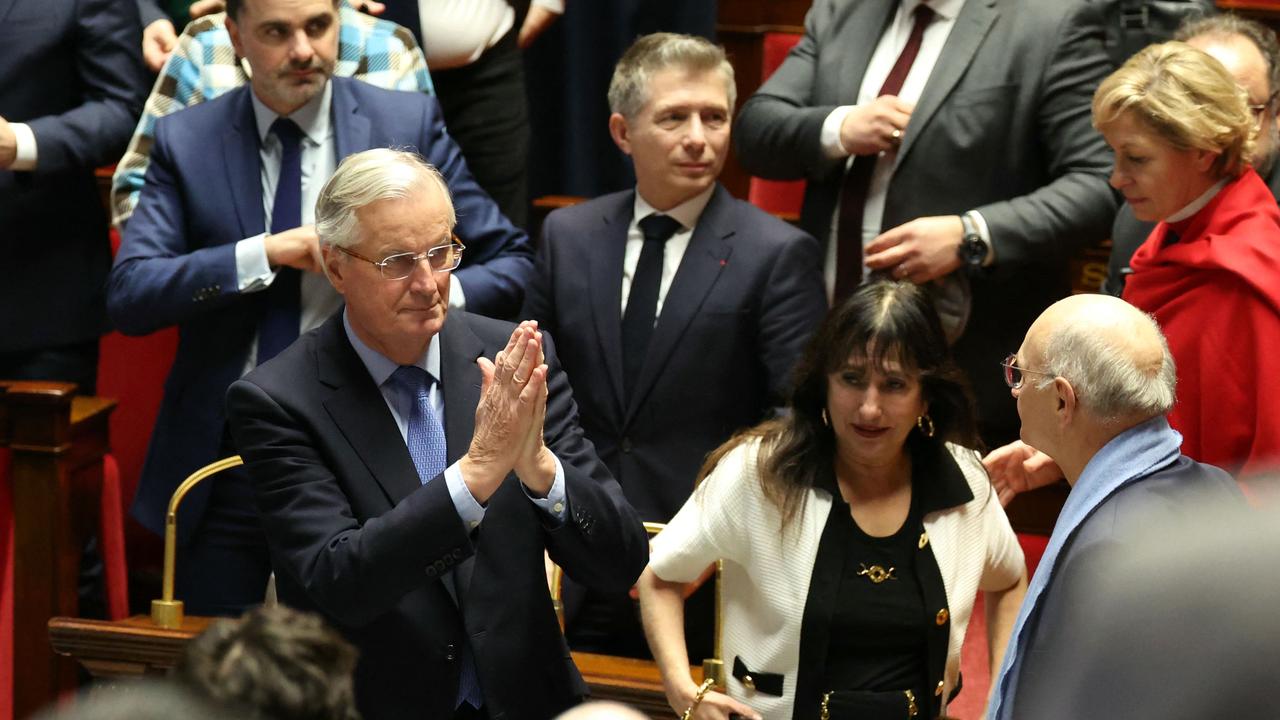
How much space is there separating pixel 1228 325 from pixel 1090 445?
0.57 metres

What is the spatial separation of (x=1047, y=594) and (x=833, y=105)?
4.85 ft

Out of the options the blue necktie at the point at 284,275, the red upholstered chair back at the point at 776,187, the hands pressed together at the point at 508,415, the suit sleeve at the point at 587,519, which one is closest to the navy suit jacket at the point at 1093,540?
the suit sleeve at the point at 587,519

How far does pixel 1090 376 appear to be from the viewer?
6.98 ft

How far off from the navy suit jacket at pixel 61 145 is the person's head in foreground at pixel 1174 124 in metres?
1.94

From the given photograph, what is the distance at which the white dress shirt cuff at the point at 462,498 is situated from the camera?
211cm

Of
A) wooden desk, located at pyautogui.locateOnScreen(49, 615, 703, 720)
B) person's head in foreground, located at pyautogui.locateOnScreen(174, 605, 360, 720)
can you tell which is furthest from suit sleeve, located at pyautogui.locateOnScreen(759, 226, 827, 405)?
person's head in foreground, located at pyautogui.locateOnScreen(174, 605, 360, 720)

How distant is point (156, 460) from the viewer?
10.0ft

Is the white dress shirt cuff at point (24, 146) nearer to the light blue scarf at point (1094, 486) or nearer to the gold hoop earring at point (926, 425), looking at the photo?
the gold hoop earring at point (926, 425)

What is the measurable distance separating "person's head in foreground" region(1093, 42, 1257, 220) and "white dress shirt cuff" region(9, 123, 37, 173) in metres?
2.01

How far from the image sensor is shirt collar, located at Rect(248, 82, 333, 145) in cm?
303

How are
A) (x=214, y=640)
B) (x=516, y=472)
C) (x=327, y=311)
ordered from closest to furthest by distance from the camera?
(x=214, y=640) < (x=516, y=472) < (x=327, y=311)

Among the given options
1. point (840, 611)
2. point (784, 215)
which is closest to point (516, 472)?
point (840, 611)

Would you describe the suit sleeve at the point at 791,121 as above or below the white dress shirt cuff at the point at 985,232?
above

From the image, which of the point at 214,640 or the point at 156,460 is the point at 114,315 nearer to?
the point at 156,460
